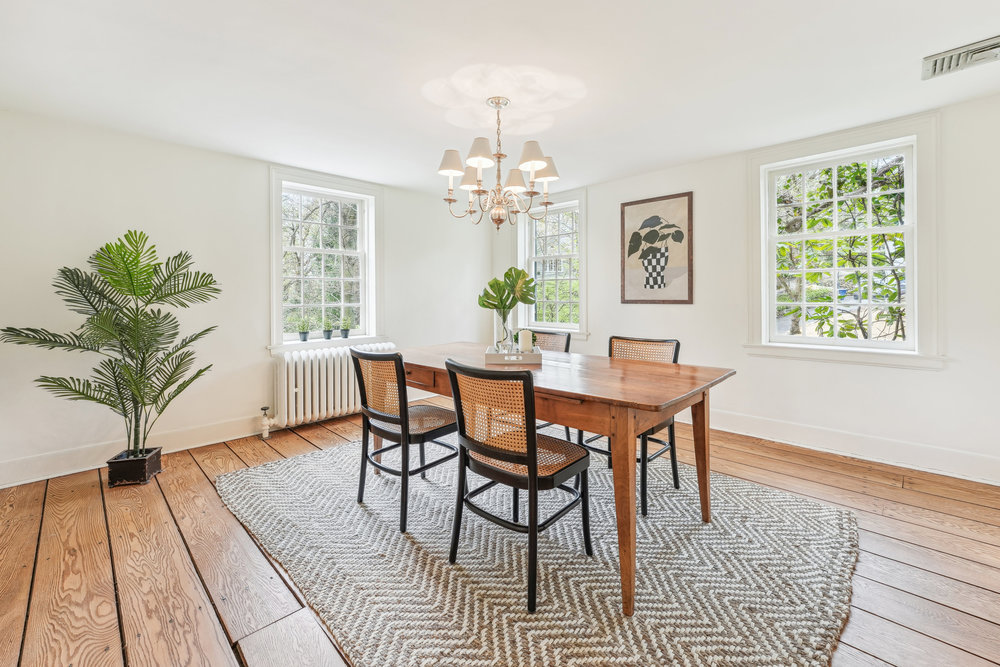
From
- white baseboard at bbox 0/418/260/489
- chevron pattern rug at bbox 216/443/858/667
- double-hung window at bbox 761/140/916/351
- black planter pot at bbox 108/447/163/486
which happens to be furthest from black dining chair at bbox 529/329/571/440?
black planter pot at bbox 108/447/163/486

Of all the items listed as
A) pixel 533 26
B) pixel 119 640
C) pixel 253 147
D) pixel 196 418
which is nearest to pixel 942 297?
pixel 533 26

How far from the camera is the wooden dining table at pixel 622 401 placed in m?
1.61

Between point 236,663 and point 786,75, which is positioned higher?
point 786,75

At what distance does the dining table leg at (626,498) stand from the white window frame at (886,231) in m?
2.59

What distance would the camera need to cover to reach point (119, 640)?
4.92 feet

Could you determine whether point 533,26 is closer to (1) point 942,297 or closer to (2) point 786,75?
(2) point 786,75

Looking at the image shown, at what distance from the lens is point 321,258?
4215mm

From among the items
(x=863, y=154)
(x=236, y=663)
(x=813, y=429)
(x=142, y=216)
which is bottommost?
(x=236, y=663)

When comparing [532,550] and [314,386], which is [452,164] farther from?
[314,386]

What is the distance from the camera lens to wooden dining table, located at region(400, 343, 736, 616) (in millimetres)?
1607

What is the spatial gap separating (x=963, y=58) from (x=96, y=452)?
5.66 m

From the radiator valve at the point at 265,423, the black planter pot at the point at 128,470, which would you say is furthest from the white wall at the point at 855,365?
the black planter pot at the point at 128,470

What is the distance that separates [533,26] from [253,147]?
8.26ft

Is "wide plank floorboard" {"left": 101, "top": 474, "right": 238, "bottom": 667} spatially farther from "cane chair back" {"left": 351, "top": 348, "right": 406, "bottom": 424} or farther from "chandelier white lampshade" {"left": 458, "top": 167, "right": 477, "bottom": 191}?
"chandelier white lampshade" {"left": 458, "top": 167, "right": 477, "bottom": 191}
